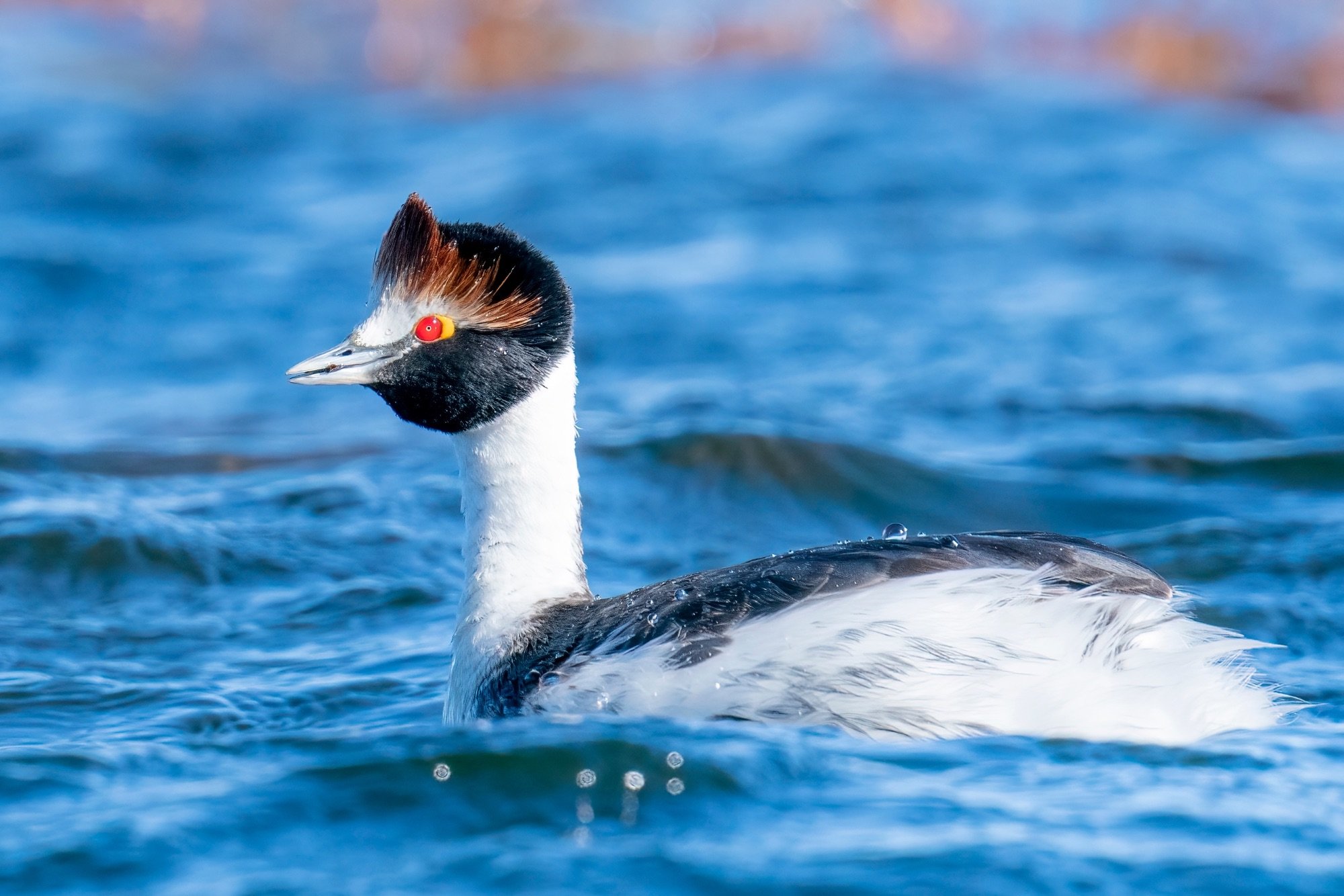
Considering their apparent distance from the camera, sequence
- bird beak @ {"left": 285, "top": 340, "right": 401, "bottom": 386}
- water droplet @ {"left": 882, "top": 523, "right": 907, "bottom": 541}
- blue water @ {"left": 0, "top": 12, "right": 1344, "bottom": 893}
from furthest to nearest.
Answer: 1. bird beak @ {"left": 285, "top": 340, "right": 401, "bottom": 386}
2. water droplet @ {"left": 882, "top": 523, "right": 907, "bottom": 541}
3. blue water @ {"left": 0, "top": 12, "right": 1344, "bottom": 893}

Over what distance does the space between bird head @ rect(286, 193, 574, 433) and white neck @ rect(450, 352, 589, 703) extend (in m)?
0.08

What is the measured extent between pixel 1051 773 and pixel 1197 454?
5.23 meters

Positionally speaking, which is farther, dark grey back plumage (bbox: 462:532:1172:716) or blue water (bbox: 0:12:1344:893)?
dark grey back plumage (bbox: 462:532:1172:716)

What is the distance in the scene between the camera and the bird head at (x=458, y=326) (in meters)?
5.75

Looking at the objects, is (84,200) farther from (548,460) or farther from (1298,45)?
(1298,45)

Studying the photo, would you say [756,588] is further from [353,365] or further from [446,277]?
[353,365]

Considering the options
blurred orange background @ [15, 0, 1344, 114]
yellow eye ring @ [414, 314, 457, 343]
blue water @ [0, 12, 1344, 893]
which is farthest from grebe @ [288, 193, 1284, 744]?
blurred orange background @ [15, 0, 1344, 114]

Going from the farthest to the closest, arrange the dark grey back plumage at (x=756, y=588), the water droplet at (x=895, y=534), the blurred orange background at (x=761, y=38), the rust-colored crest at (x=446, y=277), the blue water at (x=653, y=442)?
1. the blurred orange background at (x=761, y=38)
2. the rust-colored crest at (x=446, y=277)
3. the water droplet at (x=895, y=534)
4. the dark grey back plumage at (x=756, y=588)
5. the blue water at (x=653, y=442)

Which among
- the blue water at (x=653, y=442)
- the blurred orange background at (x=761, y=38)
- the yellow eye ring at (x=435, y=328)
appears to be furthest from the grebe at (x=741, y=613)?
the blurred orange background at (x=761, y=38)

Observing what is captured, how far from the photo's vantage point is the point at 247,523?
8781mm

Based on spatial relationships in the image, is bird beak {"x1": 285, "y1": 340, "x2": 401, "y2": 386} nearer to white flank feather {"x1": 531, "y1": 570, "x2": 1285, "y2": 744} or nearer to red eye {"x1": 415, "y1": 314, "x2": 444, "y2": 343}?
red eye {"x1": 415, "y1": 314, "x2": 444, "y2": 343}

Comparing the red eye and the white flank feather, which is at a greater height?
the red eye

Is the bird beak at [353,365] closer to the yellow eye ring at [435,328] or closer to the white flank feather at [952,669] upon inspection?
the yellow eye ring at [435,328]

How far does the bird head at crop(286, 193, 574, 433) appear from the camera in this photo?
5750 mm
